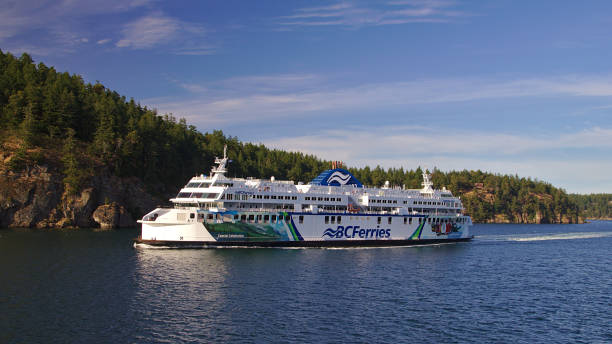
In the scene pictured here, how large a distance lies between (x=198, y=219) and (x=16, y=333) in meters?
30.4

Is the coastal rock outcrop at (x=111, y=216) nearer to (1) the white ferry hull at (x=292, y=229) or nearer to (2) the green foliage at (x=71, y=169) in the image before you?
(2) the green foliage at (x=71, y=169)

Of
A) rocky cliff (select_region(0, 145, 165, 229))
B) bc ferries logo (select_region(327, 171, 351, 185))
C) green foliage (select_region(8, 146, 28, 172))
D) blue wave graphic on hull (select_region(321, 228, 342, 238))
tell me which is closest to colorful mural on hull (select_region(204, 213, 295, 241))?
blue wave graphic on hull (select_region(321, 228, 342, 238))

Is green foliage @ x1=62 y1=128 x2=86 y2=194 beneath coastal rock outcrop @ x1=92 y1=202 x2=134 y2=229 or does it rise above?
above

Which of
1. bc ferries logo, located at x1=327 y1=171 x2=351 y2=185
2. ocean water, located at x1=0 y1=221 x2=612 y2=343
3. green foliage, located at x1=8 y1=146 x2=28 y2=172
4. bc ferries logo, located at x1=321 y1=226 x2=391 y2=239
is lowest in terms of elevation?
ocean water, located at x1=0 y1=221 x2=612 y2=343

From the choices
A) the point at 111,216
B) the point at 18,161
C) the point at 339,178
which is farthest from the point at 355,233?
the point at 18,161

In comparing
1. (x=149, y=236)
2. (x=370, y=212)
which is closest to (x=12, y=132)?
(x=149, y=236)

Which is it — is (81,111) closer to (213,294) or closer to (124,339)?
(213,294)

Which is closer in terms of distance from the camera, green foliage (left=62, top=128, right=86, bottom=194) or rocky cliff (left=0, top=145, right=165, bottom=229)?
rocky cliff (left=0, top=145, right=165, bottom=229)

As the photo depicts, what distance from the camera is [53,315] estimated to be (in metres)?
26.7

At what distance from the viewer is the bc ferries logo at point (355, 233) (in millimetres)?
61031

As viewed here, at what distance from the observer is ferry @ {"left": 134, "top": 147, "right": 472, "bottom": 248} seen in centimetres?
5334

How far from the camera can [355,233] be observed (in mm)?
62812

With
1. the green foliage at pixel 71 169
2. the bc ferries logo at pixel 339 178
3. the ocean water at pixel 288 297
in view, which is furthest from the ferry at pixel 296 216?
the green foliage at pixel 71 169

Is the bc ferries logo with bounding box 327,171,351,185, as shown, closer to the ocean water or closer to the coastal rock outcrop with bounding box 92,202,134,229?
the ocean water
